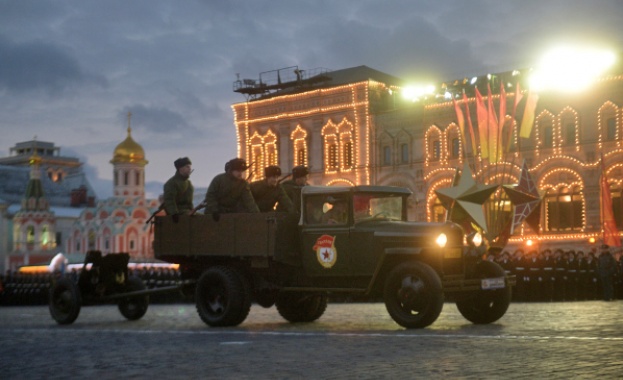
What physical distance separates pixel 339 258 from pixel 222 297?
6.36 feet

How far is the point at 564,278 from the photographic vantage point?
86.1ft

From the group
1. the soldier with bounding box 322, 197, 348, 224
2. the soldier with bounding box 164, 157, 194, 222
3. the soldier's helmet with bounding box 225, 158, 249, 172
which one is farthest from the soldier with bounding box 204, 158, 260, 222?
the soldier with bounding box 322, 197, 348, 224

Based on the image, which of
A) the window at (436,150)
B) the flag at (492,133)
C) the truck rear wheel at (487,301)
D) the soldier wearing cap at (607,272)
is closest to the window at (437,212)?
the window at (436,150)

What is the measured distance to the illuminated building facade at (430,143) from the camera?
44375 millimetres

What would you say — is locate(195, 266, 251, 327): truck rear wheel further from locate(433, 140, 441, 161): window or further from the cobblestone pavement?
locate(433, 140, 441, 161): window

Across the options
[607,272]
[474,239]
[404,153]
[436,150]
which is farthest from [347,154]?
[474,239]

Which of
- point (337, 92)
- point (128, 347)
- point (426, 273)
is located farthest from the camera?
point (337, 92)

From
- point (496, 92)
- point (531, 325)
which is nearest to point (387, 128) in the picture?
point (496, 92)

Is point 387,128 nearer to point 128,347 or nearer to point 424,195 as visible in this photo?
point 424,195

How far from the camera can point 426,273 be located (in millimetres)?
12586

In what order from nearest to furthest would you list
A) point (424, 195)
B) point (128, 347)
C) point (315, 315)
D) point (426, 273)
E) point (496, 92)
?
point (128, 347) → point (426, 273) → point (315, 315) → point (496, 92) → point (424, 195)

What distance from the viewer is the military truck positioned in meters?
12.9

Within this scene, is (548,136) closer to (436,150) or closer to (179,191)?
(436,150)

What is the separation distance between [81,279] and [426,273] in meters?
6.39
